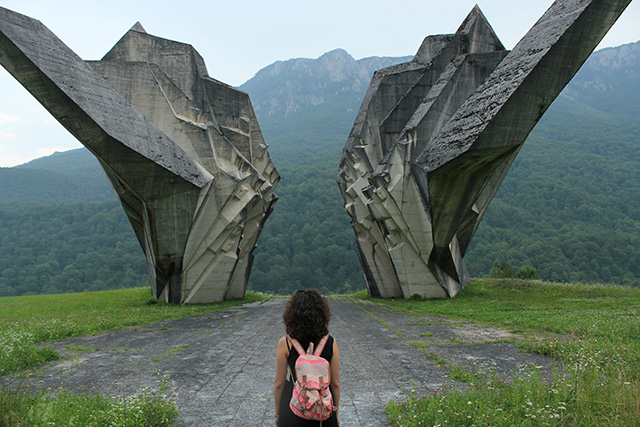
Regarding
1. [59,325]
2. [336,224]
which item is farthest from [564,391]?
[336,224]

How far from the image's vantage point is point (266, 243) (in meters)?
58.0

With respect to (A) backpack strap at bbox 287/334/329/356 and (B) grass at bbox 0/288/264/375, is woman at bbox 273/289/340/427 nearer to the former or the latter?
(A) backpack strap at bbox 287/334/329/356

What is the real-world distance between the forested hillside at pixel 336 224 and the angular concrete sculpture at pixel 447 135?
2314cm

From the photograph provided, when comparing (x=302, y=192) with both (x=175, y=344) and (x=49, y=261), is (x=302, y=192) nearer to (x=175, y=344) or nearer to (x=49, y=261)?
(x=49, y=261)

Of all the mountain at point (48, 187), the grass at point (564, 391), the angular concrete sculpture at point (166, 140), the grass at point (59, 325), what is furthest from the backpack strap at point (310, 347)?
the mountain at point (48, 187)

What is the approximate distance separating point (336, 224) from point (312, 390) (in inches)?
2209

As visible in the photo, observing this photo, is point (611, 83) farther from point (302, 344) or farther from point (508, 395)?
point (302, 344)

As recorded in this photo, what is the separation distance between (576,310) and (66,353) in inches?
423

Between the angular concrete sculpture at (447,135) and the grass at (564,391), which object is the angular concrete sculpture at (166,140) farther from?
the grass at (564,391)

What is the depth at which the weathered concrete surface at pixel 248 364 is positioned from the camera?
4.94m

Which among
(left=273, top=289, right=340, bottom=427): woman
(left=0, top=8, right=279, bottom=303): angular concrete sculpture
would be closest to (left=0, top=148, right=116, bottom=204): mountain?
(left=0, top=8, right=279, bottom=303): angular concrete sculpture

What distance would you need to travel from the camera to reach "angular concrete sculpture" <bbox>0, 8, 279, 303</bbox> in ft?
37.9

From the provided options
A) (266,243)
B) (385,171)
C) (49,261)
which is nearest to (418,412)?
(385,171)

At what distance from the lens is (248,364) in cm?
688
